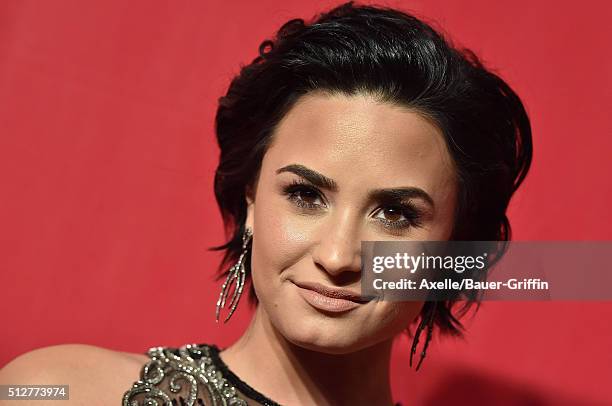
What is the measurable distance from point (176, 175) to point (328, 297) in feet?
2.49

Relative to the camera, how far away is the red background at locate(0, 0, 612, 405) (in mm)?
2037

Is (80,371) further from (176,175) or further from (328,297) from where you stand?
(176,175)

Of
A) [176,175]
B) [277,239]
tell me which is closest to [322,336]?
[277,239]

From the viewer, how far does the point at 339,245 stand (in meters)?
1.45

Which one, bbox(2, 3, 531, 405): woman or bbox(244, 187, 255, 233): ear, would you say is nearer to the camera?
bbox(2, 3, 531, 405): woman

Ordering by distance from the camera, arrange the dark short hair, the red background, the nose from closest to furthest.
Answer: the nose → the dark short hair → the red background

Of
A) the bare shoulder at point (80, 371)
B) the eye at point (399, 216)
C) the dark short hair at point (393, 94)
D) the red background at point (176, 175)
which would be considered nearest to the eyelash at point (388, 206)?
the eye at point (399, 216)

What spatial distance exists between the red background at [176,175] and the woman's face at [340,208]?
58 centimetres

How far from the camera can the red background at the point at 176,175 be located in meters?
2.04

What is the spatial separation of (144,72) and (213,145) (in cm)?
22

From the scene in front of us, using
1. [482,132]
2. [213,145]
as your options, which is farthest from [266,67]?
[213,145]

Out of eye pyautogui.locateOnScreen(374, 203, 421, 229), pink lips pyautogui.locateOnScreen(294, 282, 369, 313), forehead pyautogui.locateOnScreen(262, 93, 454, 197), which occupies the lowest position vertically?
pink lips pyautogui.locateOnScreen(294, 282, 369, 313)

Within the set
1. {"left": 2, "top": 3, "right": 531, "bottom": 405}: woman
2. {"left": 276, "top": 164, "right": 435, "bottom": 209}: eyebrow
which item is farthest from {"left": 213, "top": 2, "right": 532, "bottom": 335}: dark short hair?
{"left": 276, "top": 164, "right": 435, "bottom": 209}: eyebrow

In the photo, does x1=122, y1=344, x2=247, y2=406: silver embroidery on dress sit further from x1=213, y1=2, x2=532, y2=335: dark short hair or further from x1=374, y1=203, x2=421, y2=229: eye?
x1=374, y1=203, x2=421, y2=229: eye
